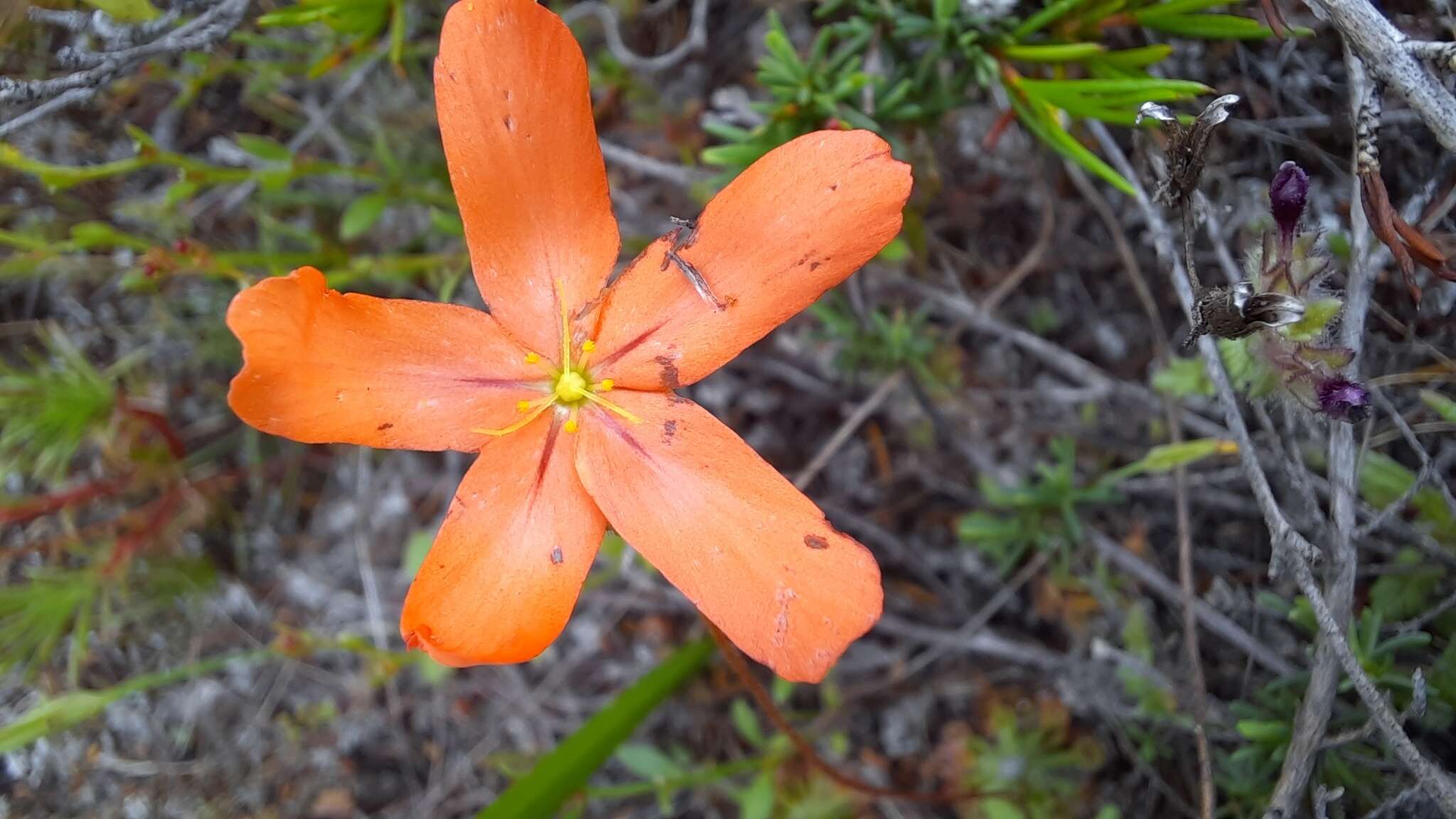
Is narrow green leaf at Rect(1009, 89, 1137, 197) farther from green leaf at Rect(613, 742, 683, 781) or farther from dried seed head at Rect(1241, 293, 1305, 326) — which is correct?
green leaf at Rect(613, 742, 683, 781)

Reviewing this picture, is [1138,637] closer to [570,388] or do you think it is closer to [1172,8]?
[1172,8]

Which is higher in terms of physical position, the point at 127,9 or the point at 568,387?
the point at 127,9

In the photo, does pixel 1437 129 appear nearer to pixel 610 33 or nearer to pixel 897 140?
pixel 897 140

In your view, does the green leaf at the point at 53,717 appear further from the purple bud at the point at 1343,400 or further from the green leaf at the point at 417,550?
the purple bud at the point at 1343,400

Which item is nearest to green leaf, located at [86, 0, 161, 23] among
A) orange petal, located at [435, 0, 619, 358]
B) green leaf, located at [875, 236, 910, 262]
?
orange petal, located at [435, 0, 619, 358]

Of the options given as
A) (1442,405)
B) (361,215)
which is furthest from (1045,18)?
(361,215)

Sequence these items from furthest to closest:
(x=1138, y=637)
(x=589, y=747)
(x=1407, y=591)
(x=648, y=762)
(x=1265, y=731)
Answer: (x=648, y=762) < (x=1138, y=637) < (x=589, y=747) < (x=1407, y=591) < (x=1265, y=731)

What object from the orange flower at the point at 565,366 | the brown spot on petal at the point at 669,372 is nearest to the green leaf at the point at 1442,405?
the orange flower at the point at 565,366

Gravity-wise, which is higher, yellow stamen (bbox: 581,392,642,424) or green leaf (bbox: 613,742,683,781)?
yellow stamen (bbox: 581,392,642,424)
